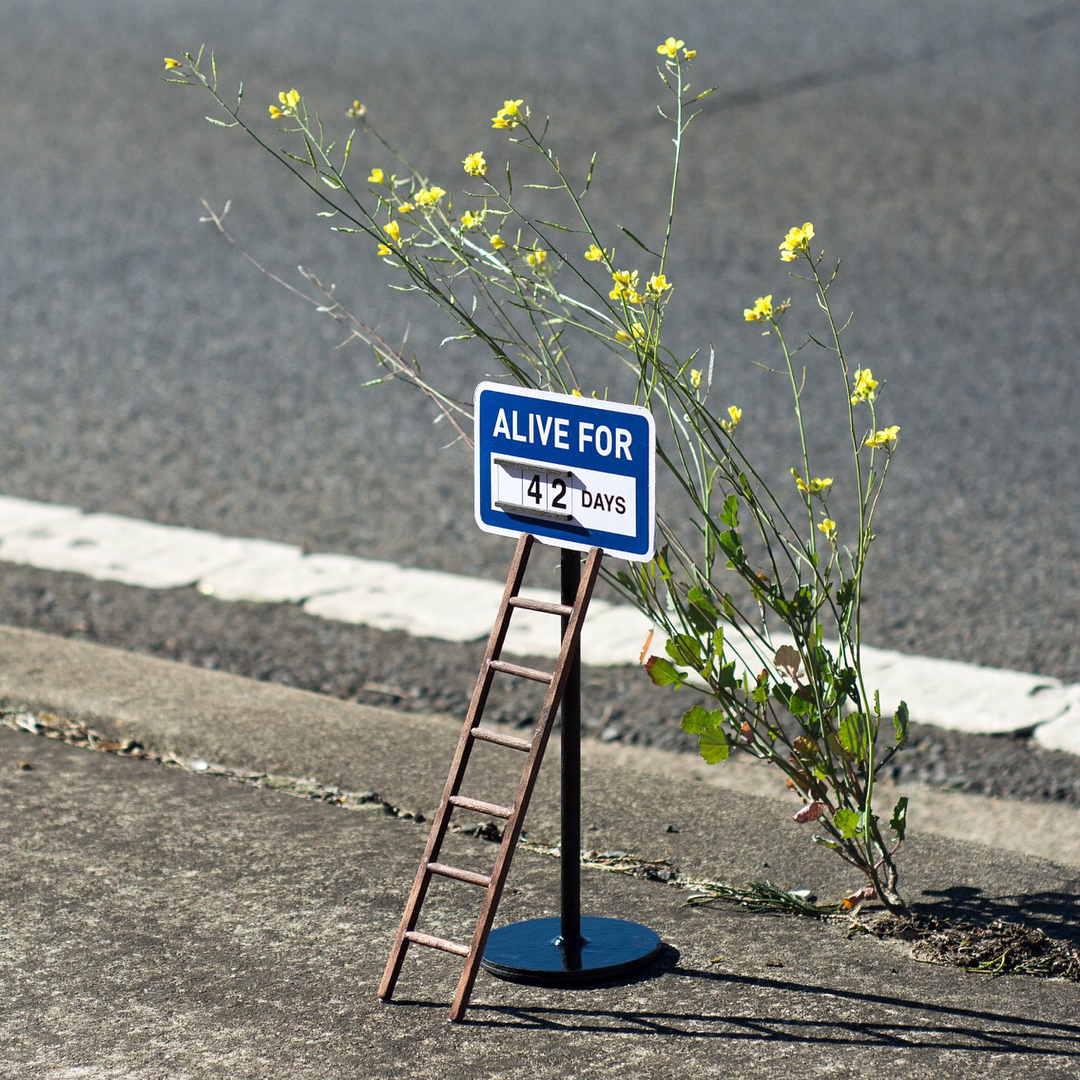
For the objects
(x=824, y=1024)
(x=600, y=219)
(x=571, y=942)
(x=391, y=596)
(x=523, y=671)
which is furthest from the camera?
(x=600, y=219)

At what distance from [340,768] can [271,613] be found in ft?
3.95

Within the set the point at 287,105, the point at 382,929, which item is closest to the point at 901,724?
the point at 382,929

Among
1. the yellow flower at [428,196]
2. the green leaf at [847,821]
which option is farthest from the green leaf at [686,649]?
Result: the yellow flower at [428,196]

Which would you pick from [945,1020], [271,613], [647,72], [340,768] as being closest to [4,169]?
[647,72]

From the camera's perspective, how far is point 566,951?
288cm

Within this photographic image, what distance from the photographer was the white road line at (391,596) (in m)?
4.18

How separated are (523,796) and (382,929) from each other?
0.50 m

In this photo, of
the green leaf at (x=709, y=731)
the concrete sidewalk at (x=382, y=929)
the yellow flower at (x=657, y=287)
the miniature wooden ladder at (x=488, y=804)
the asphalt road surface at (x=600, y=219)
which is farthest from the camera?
the asphalt road surface at (x=600, y=219)

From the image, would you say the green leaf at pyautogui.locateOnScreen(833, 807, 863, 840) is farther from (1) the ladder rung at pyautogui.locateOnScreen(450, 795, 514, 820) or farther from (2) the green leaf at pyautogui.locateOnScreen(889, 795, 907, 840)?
(1) the ladder rung at pyautogui.locateOnScreen(450, 795, 514, 820)

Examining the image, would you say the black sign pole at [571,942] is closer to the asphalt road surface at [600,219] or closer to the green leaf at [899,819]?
the green leaf at [899,819]

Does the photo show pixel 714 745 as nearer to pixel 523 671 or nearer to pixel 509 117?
pixel 523 671

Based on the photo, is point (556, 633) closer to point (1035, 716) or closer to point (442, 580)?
point (442, 580)

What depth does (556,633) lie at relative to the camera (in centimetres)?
468

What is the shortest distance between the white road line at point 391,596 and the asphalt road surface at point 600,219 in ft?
0.47
